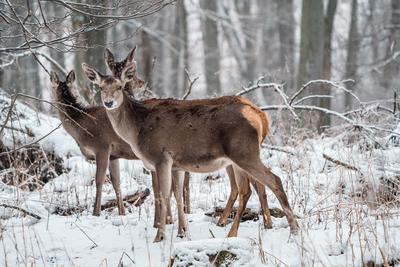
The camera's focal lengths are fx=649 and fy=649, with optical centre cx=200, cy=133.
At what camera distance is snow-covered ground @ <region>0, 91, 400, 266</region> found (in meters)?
5.53

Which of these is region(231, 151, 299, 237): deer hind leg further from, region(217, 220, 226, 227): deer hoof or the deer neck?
the deer neck

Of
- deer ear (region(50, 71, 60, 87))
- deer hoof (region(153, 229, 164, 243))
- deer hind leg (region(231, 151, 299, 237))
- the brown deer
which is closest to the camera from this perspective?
deer hind leg (region(231, 151, 299, 237))

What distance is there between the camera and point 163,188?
692cm

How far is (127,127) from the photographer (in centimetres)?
730

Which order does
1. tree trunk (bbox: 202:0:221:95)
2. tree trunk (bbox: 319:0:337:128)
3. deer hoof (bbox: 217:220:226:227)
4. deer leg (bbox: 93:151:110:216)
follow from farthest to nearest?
1. tree trunk (bbox: 202:0:221:95)
2. tree trunk (bbox: 319:0:337:128)
3. deer leg (bbox: 93:151:110:216)
4. deer hoof (bbox: 217:220:226:227)

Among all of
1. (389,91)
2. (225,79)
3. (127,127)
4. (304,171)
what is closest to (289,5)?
(225,79)

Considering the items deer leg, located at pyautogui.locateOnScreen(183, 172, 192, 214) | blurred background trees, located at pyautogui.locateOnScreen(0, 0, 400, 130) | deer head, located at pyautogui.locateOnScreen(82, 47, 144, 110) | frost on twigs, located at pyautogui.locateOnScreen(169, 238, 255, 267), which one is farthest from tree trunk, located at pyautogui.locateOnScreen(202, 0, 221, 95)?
frost on twigs, located at pyautogui.locateOnScreen(169, 238, 255, 267)

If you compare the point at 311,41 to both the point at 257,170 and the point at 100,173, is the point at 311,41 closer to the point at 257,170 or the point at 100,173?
the point at 100,173

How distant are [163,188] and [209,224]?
2.67 feet

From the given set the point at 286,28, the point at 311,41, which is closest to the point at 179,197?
the point at 311,41

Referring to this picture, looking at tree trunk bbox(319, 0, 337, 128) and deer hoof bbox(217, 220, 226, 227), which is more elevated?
tree trunk bbox(319, 0, 337, 128)

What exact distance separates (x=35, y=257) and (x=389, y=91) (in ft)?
67.1

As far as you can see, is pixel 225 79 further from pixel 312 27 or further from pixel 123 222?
pixel 123 222

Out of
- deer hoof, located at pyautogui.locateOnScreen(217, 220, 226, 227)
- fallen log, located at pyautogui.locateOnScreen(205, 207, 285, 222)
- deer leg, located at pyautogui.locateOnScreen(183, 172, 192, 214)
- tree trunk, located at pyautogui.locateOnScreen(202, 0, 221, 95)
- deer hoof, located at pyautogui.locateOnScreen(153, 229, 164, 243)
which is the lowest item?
deer hoof, located at pyautogui.locateOnScreen(153, 229, 164, 243)
